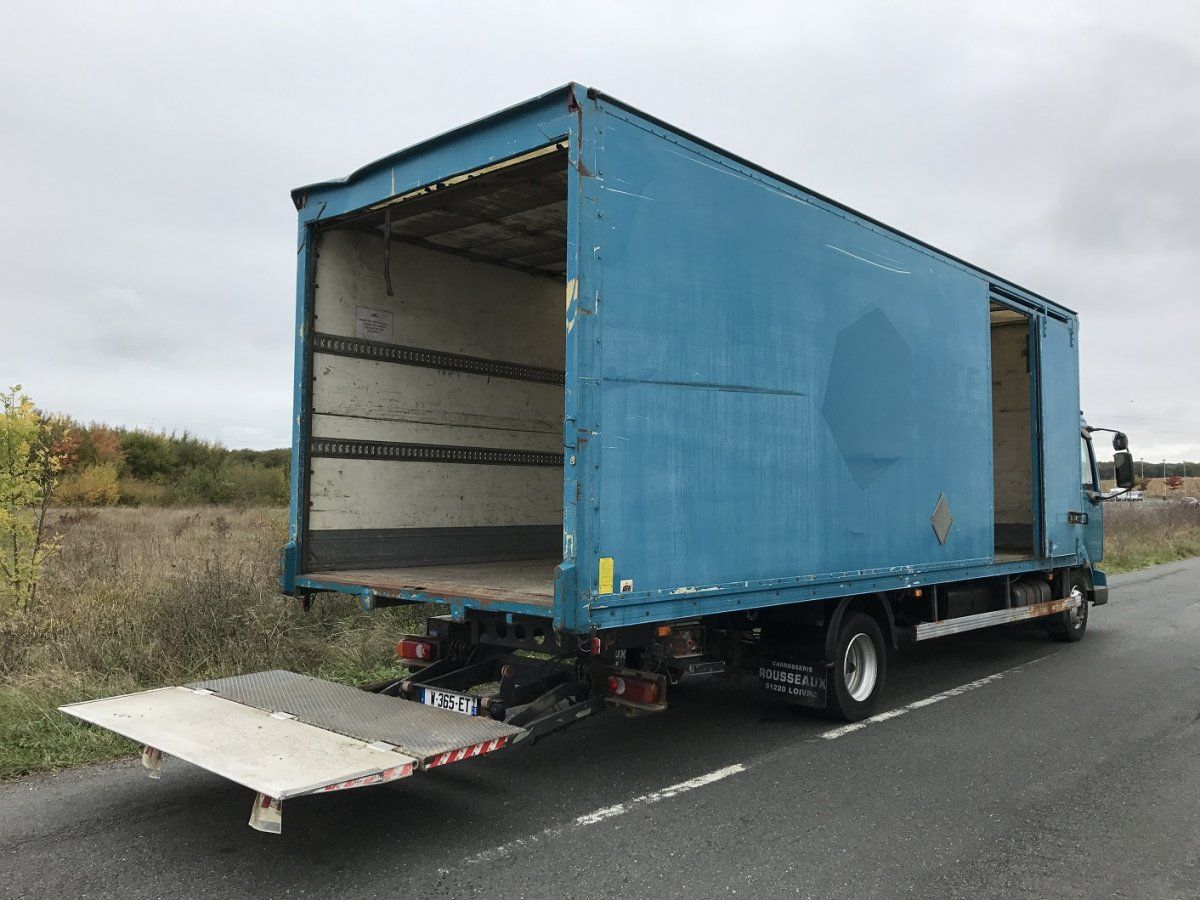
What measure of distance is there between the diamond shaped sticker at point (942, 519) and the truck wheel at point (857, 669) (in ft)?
3.06

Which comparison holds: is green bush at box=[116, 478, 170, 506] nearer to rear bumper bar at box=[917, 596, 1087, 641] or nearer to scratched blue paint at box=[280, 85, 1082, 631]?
scratched blue paint at box=[280, 85, 1082, 631]

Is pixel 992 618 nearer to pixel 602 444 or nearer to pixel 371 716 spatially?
pixel 602 444

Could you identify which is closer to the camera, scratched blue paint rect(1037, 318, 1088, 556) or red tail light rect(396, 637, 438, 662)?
red tail light rect(396, 637, 438, 662)

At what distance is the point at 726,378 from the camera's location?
195 inches

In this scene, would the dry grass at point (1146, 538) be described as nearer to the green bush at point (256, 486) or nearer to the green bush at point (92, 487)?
the green bush at point (256, 486)

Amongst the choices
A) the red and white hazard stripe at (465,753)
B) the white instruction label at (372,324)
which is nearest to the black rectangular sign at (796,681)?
the red and white hazard stripe at (465,753)

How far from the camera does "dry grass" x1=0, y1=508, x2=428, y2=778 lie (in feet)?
A: 17.8

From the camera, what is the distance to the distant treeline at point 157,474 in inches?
963

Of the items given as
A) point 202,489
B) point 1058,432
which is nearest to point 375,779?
point 1058,432

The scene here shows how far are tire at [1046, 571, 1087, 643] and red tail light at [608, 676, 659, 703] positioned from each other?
689 centimetres

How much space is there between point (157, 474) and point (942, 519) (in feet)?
90.5

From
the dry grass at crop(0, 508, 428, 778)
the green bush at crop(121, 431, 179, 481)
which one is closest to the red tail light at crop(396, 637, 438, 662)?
the dry grass at crop(0, 508, 428, 778)

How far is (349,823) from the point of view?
166 inches

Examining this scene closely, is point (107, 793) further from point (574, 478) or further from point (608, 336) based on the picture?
point (608, 336)
